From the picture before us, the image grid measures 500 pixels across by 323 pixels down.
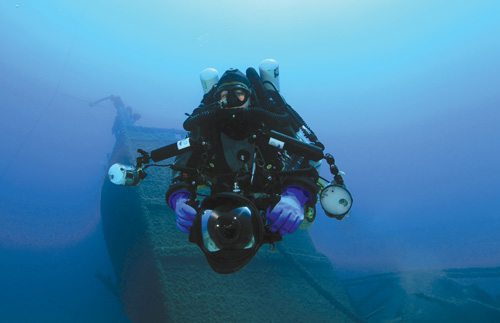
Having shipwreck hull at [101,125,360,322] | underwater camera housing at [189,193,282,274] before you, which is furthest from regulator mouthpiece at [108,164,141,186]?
shipwreck hull at [101,125,360,322]

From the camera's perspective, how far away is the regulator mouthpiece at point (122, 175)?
2.18m

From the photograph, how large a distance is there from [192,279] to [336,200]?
4.00m

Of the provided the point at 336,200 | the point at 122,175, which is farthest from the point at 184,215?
the point at 336,200

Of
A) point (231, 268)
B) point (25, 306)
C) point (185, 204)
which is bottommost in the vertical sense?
point (25, 306)

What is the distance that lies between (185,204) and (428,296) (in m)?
7.68

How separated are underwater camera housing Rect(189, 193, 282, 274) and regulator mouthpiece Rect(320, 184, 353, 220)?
68 cm

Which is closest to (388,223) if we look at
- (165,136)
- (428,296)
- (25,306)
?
(428,296)

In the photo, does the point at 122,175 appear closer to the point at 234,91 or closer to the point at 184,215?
the point at 184,215

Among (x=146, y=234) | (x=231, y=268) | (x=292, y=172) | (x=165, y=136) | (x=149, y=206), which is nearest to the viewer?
(x=231, y=268)

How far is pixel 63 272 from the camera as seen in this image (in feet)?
56.5

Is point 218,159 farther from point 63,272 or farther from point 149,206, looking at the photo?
point 63,272

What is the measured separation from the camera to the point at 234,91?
2367 millimetres

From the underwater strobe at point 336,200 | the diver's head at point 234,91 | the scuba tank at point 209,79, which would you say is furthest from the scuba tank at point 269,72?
the underwater strobe at point 336,200

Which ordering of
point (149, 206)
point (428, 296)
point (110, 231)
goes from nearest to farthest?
point (149, 206) → point (428, 296) → point (110, 231)
